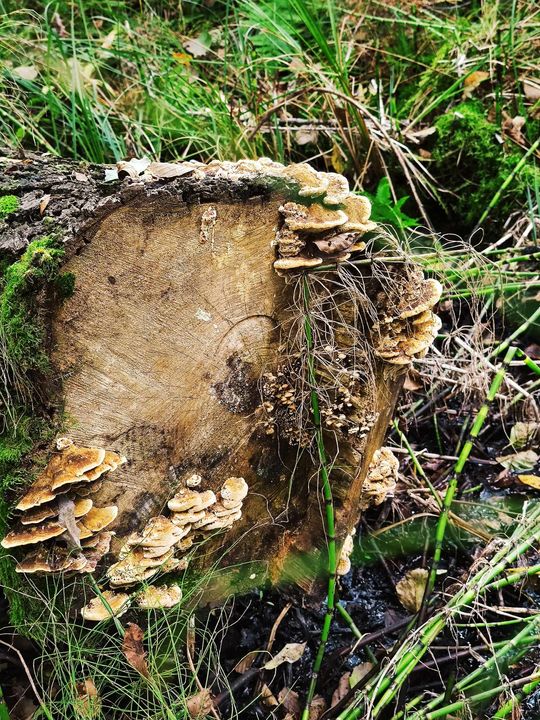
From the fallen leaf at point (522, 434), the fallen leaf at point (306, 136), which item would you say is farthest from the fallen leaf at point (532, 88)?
the fallen leaf at point (522, 434)

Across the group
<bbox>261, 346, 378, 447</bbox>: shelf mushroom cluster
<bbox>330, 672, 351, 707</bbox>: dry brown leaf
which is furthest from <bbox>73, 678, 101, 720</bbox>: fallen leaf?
<bbox>261, 346, 378, 447</bbox>: shelf mushroom cluster

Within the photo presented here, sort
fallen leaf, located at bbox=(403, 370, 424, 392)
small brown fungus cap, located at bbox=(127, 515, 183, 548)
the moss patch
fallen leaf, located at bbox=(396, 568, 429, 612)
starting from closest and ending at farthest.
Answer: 1. the moss patch
2. small brown fungus cap, located at bbox=(127, 515, 183, 548)
3. fallen leaf, located at bbox=(396, 568, 429, 612)
4. fallen leaf, located at bbox=(403, 370, 424, 392)

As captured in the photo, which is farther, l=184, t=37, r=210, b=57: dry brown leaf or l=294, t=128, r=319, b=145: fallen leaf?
A: l=184, t=37, r=210, b=57: dry brown leaf

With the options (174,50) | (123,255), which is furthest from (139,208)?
(174,50)

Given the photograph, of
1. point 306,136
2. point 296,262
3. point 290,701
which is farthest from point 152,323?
point 306,136

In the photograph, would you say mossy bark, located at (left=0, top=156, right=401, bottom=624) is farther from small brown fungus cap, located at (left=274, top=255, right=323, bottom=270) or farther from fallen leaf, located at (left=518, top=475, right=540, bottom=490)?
fallen leaf, located at (left=518, top=475, right=540, bottom=490)

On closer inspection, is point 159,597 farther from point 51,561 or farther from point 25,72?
point 25,72

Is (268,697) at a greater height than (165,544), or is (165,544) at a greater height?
(165,544)
